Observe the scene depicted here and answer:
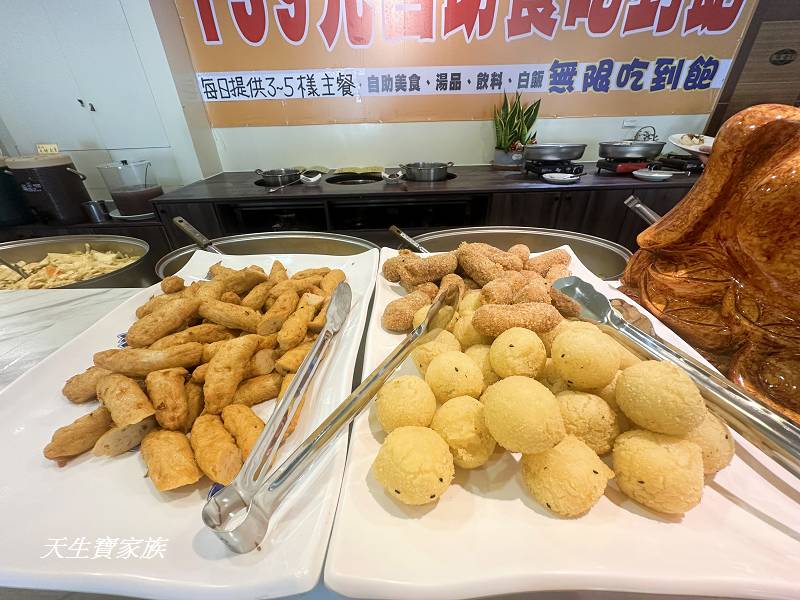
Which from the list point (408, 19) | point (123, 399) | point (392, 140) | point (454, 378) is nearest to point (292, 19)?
point (408, 19)

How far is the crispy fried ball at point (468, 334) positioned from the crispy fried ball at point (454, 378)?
12 cm

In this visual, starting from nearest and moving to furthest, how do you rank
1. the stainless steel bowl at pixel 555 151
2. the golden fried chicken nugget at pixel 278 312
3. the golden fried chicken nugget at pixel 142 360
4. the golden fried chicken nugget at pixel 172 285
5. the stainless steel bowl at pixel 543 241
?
the golden fried chicken nugget at pixel 142 360 → the golden fried chicken nugget at pixel 278 312 → the golden fried chicken nugget at pixel 172 285 → the stainless steel bowl at pixel 543 241 → the stainless steel bowl at pixel 555 151

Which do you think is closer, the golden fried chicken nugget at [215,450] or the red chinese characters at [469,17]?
the golden fried chicken nugget at [215,450]

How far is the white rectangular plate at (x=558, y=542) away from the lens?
14.6 inches

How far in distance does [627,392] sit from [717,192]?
0.50 metres

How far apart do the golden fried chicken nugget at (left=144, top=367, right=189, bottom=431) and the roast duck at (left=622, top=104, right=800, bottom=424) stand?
1.10 meters

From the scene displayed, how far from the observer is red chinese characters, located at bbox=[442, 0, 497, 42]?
237 cm

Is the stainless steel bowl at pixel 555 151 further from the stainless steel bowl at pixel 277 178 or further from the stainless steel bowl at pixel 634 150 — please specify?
the stainless steel bowl at pixel 277 178

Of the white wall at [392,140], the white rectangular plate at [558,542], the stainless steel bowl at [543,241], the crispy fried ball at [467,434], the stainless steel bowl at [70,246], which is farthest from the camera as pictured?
the white wall at [392,140]

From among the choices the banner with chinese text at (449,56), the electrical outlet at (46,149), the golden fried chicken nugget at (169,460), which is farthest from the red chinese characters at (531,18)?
the electrical outlet at (46,149)

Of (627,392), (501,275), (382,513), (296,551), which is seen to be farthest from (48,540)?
(501,275)

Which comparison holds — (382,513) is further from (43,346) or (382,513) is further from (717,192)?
(43,346)

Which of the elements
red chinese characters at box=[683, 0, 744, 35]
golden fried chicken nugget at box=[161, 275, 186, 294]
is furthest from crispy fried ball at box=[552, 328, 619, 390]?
red chinese characters at box=[683, 0, 744, 35]

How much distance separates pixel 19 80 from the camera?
7.80ft
